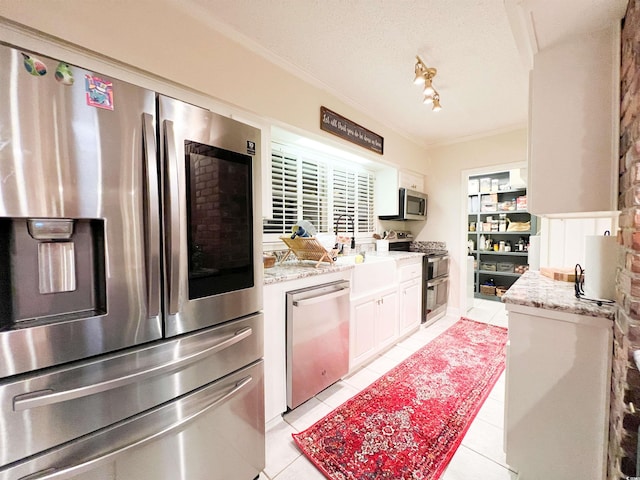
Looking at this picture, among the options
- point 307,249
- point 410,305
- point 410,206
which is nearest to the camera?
point 307,249

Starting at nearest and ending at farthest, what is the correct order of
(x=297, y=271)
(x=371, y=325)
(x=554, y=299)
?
(x=554, y=299) → (x=297, y=271) → (x=371, y=325)

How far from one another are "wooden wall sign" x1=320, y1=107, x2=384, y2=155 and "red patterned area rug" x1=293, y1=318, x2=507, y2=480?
2.33 m

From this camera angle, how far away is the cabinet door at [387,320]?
2.57 metres

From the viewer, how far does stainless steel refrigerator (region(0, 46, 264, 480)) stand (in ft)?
2.40

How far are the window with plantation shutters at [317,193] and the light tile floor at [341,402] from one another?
4.86 feet

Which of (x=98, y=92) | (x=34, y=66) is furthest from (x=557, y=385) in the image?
(x=34, y=66)

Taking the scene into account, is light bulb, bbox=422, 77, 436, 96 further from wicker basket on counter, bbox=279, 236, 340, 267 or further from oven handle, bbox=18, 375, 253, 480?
oven handle, bbox=18, 375, 253, 480

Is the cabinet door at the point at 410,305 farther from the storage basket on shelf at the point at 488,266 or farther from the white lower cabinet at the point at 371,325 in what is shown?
the storage basket on shelf at the point at 488,266

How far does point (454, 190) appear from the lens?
388cm

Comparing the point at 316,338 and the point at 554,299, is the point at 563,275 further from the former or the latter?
the point at 316,338

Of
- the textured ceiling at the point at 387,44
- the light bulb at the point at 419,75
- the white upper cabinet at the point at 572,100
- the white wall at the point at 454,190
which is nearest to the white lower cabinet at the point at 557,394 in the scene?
the white upper cabinet at the point at 572,100

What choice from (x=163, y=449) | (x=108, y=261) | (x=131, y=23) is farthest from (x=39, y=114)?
(x=163, y=449)

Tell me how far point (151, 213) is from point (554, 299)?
1841 mm

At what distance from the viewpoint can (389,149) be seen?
130 inches
